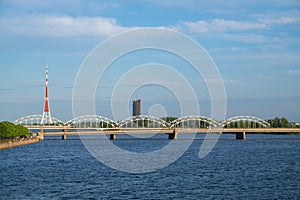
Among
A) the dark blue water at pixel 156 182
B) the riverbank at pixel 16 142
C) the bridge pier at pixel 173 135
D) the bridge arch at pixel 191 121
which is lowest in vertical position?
the dark blue water at pixel 156 182

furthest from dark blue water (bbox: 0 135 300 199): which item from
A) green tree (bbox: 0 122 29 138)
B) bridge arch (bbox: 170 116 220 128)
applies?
bridge arch (bbox: 170 116 220 128)

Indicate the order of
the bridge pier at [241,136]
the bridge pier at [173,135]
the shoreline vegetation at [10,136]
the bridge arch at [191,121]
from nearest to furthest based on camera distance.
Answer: the shoreline vegetation at [10,136] < the bridge pier at [173,135] < the bridge pier at [241,136] < the bridge arch at [191,121]

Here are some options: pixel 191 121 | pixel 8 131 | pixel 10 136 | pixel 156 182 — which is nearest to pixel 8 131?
pixel 8 131

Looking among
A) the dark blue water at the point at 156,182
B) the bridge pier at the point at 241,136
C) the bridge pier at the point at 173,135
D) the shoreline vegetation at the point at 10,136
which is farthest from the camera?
the bridge pier at the point at 241,136

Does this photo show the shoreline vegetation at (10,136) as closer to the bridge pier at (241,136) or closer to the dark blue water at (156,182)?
the dark blue water at (156,182)

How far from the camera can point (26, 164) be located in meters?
47.6

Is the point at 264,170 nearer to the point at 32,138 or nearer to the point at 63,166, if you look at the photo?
the point at 63,166

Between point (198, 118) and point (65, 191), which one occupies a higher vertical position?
point (198, 118)

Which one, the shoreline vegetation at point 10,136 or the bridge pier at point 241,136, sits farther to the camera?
the bridge pier at point 241,136

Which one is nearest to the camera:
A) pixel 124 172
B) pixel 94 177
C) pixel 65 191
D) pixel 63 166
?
pixel 65 191

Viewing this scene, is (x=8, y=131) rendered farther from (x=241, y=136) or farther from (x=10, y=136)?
(x=241, y=136)

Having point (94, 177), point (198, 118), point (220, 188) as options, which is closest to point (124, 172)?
point (94, 177)

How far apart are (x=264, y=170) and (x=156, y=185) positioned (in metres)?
12.8

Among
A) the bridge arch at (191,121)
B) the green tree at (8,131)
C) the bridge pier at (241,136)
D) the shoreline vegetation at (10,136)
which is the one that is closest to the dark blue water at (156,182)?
the shoreline vegetation at (10,136)
